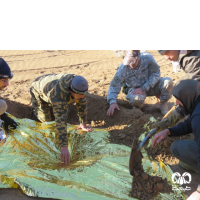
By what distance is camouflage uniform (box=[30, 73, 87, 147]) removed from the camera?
91.4 inches

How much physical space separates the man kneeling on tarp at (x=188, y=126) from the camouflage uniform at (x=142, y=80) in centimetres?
130

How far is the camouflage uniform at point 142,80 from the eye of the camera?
133 inches

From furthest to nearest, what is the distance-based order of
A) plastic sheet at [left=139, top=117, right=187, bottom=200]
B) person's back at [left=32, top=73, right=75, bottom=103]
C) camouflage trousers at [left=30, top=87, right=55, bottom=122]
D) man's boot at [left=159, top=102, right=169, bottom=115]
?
man's boot at [left=159, top=102, right=169, bottom=115] < camouflage trousers at [left=30, top=87, right=55, bottom=122] < person's back at [left=32, top=73, right=75, bottom=103] < plastic sheet at [left=139, top=117, right=187, bottom=200]

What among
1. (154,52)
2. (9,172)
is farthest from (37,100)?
(154,52)

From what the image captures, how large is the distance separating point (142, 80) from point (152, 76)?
0.18 meters

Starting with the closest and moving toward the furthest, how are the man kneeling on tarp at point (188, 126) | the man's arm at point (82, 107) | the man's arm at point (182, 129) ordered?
the man kneeling on tarp at point (188, 126) < the man's arm at point (182, 129) < the man's arm at point (82, 107)

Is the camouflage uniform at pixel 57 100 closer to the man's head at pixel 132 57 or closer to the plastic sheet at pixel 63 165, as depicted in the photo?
the plastic sheet at pixel 63 165

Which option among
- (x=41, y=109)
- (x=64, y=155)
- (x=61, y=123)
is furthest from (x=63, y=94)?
(x=41, y=109)

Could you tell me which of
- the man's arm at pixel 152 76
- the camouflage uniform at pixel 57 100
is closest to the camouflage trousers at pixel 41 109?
the camouflage uniform at pixel 57 100

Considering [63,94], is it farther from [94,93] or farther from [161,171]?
[94,93]

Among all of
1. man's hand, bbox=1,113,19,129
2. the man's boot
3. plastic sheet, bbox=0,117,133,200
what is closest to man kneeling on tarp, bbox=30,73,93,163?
plastic sheet, bbox=0,117,133,200

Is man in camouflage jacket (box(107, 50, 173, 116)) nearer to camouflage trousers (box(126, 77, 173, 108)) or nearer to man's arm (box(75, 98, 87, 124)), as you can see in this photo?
camouflage trousers (box(126, 77, 173, 108))

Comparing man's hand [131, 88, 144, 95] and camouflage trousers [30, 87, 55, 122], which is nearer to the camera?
camouflage trousers [30, 87, 55, 122]
